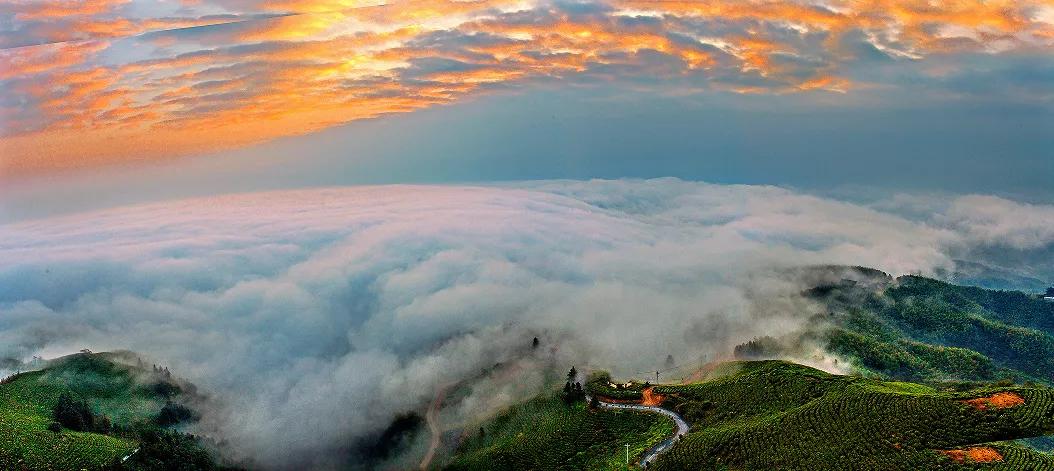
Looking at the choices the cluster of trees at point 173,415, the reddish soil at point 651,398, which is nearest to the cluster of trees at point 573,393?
the reddish soil at point 651,398

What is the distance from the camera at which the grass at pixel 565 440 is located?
77.6 meters

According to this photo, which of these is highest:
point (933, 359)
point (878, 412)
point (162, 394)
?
point (878, 412)

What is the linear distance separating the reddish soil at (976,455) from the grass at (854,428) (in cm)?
48

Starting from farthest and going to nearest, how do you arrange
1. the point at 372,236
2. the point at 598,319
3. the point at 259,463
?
the point at 372,236 < the point at 598,319 < the point at 259,463

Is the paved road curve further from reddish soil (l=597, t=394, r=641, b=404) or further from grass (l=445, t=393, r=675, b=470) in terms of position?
grass (l=445, t=393, r=675, b=470)

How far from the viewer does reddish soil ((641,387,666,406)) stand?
89.2 metres

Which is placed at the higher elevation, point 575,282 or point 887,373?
point 887,373

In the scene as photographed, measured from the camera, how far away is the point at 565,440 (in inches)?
3282

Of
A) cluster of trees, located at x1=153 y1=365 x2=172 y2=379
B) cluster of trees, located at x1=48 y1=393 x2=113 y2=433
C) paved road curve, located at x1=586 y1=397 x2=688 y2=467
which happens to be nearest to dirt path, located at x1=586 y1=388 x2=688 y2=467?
paved road curve, located at x1=586 y1=397 x2=688 y2=467

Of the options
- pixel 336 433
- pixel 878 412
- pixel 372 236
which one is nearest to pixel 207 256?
pixel 372 236

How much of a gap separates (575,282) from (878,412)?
110946mm

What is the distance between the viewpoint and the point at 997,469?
54.3 m

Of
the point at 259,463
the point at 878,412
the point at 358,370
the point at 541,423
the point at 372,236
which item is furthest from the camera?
the point at 372,236

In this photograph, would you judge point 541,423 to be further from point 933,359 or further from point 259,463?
point 933,359
